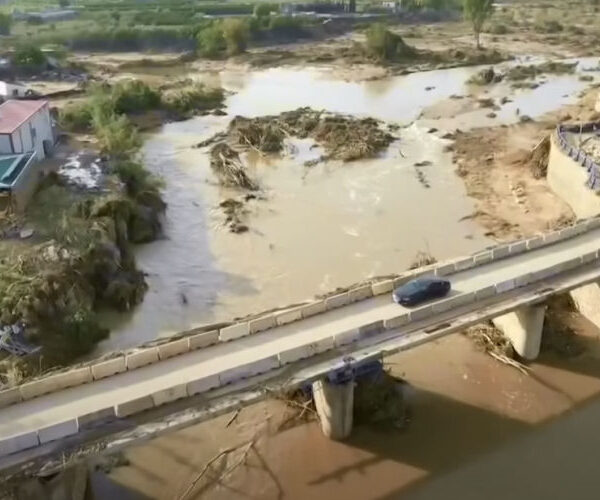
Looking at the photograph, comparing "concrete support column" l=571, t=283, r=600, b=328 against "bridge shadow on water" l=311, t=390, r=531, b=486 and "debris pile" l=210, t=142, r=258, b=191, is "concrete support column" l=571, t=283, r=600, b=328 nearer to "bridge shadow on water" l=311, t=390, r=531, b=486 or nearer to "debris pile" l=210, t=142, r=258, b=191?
"bridge shadow on water" l=311, t=390, r=531, b=486

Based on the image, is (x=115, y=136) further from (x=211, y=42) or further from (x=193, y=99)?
(x=211, y=42)

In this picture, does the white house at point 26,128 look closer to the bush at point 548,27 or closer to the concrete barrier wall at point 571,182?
the concrete barrier wall at point 571,182

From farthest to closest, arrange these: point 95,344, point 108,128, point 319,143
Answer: point 319,143, point 108,128, point 95,344

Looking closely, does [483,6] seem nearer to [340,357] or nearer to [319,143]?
[319,143]

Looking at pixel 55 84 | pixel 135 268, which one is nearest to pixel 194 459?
pixel 135 268

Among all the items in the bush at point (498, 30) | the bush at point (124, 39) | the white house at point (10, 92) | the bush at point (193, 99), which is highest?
the white house at point (10, 92)

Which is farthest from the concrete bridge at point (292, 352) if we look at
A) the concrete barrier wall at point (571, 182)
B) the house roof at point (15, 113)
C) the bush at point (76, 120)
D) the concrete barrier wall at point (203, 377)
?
the bush at point (76, 120)

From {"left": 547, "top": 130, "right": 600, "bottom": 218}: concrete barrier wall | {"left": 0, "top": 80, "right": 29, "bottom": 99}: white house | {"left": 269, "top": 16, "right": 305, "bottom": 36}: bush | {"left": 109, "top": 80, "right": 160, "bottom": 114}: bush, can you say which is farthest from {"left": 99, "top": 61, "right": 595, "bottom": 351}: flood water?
{"left": 269, "top": 16, "right": 305, "bottom": 36}: bush
